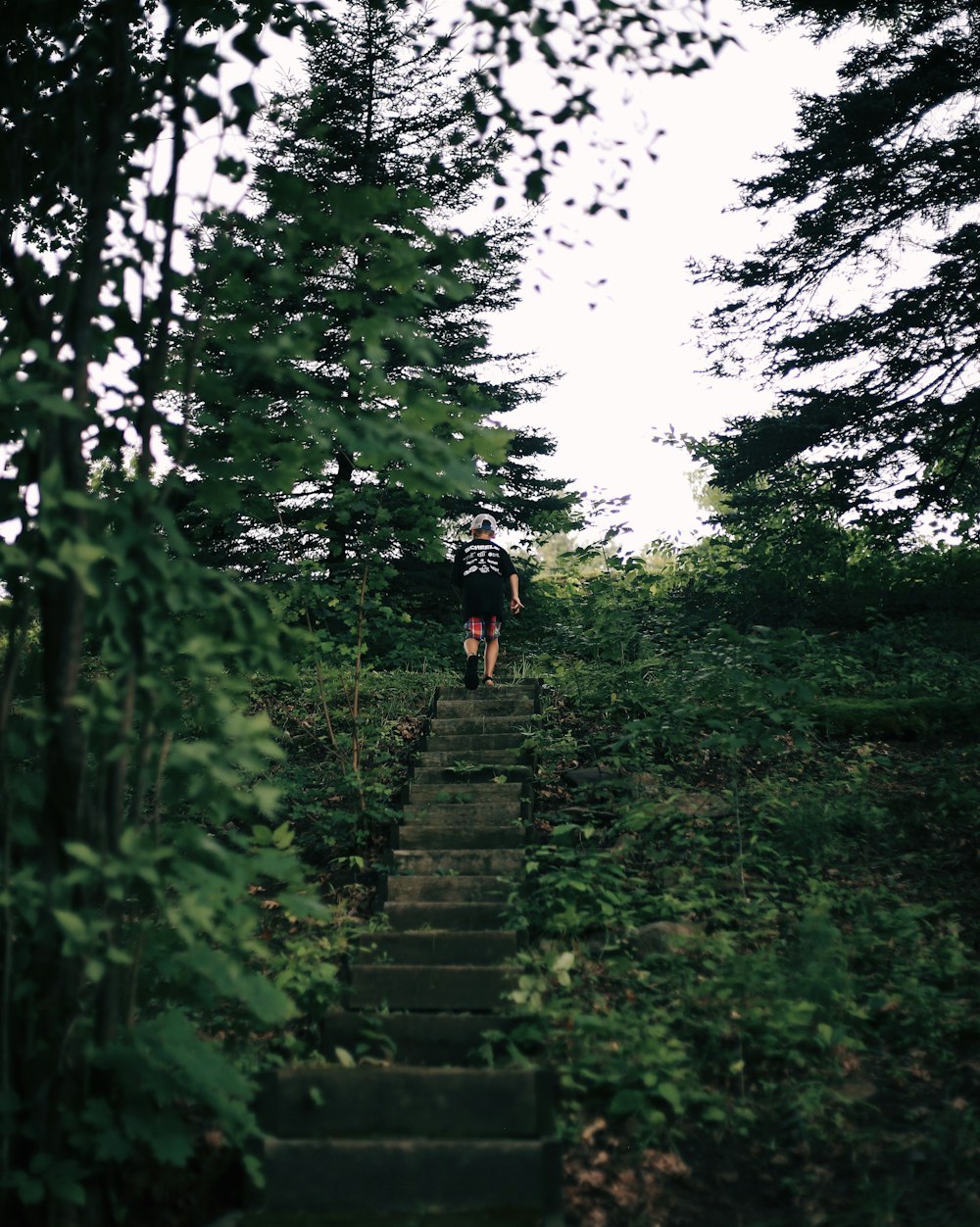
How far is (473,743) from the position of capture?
26.6 ft

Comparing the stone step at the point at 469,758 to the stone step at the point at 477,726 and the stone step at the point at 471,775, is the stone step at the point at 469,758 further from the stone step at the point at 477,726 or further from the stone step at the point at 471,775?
the stone step at the point at 477,726

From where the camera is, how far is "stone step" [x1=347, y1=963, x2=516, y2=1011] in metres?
4.98

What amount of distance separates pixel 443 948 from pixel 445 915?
0.36 meters

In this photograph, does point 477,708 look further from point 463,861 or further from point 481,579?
point 463,861

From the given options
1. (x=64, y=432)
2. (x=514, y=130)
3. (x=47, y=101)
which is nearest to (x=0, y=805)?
(x=64, y=432)

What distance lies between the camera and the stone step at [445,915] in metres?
5.68

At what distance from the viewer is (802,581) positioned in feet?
41.8

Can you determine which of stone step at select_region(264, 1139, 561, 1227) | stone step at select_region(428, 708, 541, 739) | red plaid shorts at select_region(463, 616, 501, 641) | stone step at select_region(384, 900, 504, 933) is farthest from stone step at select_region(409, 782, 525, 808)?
stone step at select_region(264, 1139, 561, 1227)

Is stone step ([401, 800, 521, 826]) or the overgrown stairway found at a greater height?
stone step ([401, 800, 521, 826])

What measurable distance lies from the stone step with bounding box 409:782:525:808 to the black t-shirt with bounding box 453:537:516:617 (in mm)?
2567

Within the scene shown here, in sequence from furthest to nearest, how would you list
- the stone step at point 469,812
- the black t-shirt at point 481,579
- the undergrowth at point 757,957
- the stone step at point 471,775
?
the black t-shirt at point 481,579, the stone step at point 471,775, the stone step at point 469,812, the undergrowth at point 757,957

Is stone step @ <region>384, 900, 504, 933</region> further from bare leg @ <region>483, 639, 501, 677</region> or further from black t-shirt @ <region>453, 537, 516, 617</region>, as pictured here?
black t-shirt @ <region>453, 537, 516, 617</region>

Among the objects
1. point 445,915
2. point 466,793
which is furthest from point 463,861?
point 466,793

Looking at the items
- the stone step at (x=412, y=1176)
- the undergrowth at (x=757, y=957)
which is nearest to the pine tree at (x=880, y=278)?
the undergrowth at (x=757, y=957)
